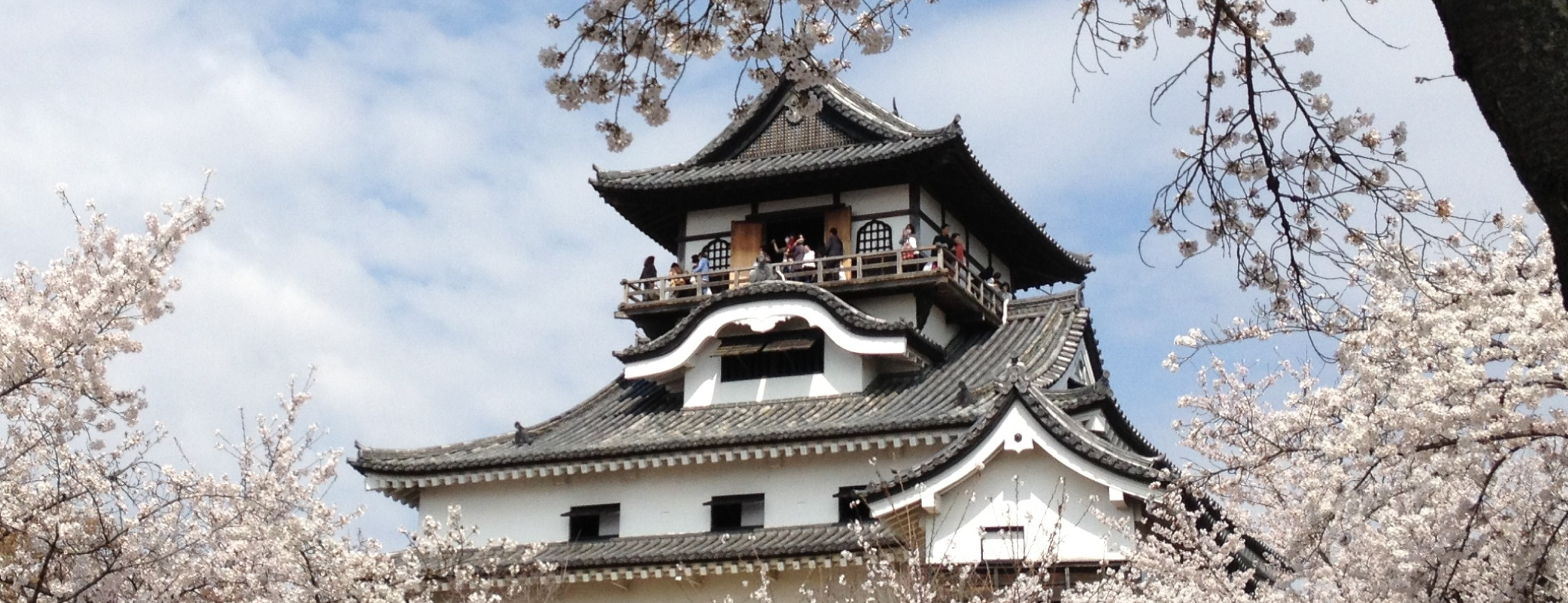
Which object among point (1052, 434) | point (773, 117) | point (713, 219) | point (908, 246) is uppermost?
point (773, 117)

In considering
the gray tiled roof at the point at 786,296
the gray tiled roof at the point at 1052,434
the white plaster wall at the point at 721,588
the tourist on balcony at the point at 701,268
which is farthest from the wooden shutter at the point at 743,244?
the gray tiled roof at the point at 1052,434

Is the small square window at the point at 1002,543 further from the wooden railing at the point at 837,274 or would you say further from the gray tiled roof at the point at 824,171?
the gray tiled roof at the point at 824,171

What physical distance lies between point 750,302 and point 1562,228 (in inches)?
712

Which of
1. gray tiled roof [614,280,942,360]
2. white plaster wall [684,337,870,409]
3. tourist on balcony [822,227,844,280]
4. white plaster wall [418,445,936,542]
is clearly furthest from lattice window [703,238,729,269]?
white plaster wall [418,445,936,542]

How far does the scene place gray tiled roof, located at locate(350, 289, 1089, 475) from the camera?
64.0ft

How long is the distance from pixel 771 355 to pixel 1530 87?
728 inches

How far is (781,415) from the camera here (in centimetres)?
2075

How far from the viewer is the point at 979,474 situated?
702 inches

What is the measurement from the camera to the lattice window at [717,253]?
23578mm

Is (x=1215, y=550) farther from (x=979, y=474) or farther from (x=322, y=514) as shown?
(x=322, y=514)

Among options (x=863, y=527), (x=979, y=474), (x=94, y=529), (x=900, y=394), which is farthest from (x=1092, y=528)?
(x=94, y=529)

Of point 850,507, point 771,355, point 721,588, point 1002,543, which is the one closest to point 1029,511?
point 1002,543

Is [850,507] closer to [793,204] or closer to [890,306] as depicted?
[890,306]

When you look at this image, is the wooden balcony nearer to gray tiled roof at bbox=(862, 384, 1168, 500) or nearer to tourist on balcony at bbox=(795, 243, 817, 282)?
tourist on balcony at bbox=(795, 243, 817, 282)
